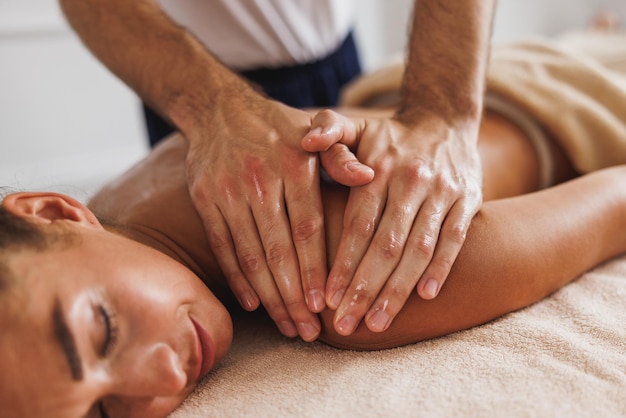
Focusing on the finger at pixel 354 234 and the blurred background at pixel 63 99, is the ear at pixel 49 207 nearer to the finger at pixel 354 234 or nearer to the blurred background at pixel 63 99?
the finger at pixel 354 234

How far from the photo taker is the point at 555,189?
96cm

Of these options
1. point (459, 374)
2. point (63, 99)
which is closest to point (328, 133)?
point (459, 374)

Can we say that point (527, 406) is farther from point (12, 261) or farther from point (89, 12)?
point (89, 12)

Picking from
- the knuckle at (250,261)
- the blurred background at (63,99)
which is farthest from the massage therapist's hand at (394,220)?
the blurred background at (63,99)

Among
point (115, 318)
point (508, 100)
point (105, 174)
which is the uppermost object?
point (115, 318)

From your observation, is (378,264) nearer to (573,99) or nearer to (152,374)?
(152,374)

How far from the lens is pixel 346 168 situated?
2.59 ft

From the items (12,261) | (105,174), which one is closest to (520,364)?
(12,261)

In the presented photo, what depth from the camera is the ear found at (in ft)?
2.50

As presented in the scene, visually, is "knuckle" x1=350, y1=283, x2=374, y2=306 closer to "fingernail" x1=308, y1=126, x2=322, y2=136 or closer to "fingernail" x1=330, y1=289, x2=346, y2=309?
"fingernail" x1=330, y1=289, x2=346, y2=309

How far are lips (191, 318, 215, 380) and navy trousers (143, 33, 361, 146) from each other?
966mm

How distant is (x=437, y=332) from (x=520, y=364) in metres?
0.12

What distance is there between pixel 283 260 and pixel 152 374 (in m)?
0.21

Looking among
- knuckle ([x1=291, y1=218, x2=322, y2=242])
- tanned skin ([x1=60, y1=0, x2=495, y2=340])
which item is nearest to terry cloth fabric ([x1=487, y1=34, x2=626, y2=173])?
tanned skin ([x1=60, y1=0, x2=495, y2=340])
